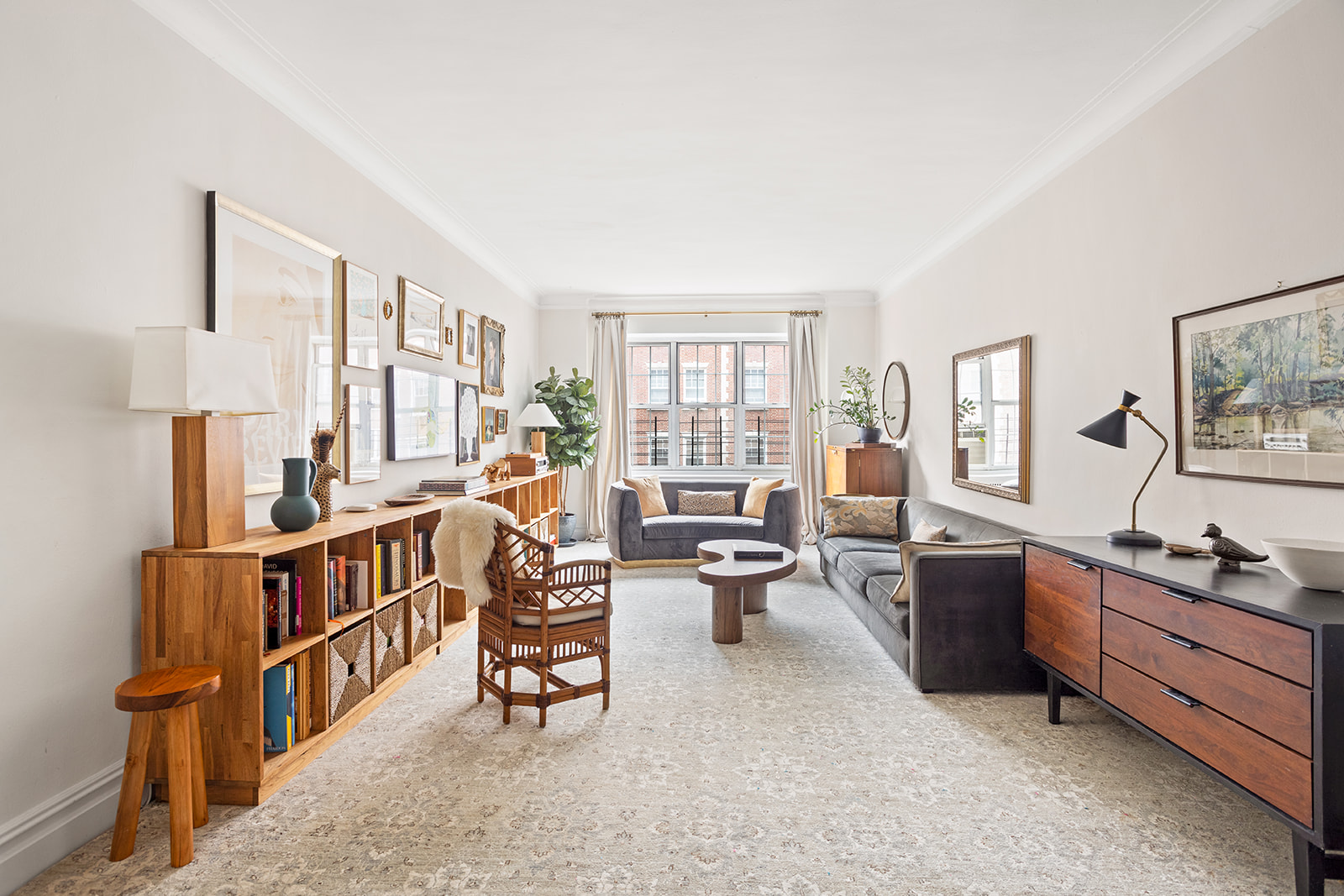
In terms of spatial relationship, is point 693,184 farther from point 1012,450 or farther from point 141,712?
point 141,712

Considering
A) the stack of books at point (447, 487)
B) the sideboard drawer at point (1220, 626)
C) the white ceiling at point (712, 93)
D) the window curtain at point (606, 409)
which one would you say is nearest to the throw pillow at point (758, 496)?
the window curtain at point (606, 409)

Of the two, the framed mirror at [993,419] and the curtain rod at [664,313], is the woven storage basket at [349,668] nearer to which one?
the framed mirror at [993,419]

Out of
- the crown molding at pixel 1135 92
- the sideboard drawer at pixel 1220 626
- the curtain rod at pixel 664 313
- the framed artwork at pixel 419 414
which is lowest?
the sideboard drawer at pixel 1220 626

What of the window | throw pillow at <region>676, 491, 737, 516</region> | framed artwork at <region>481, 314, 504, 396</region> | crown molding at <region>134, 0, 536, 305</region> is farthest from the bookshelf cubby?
the window

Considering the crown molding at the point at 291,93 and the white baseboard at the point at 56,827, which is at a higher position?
the crown molding at the point at 291,93

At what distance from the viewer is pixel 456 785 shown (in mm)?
2389

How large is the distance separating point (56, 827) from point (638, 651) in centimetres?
251

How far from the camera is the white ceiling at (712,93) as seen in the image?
248 cm

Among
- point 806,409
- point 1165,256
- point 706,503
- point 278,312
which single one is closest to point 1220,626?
point 1165,256

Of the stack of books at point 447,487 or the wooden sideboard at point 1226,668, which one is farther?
the stack of books at point 447,487

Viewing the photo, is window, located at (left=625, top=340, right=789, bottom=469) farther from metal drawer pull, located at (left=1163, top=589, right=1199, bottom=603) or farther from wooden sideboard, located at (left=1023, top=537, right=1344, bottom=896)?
metal drawer pull, located at (left=1163, top=589, right=1199, bottom=603)

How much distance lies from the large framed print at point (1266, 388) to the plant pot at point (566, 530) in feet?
18.0

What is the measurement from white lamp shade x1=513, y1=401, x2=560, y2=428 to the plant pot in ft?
3.74

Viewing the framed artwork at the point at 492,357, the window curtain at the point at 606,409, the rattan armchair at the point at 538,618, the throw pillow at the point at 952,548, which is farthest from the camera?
the window curtain at the point at 606,409
